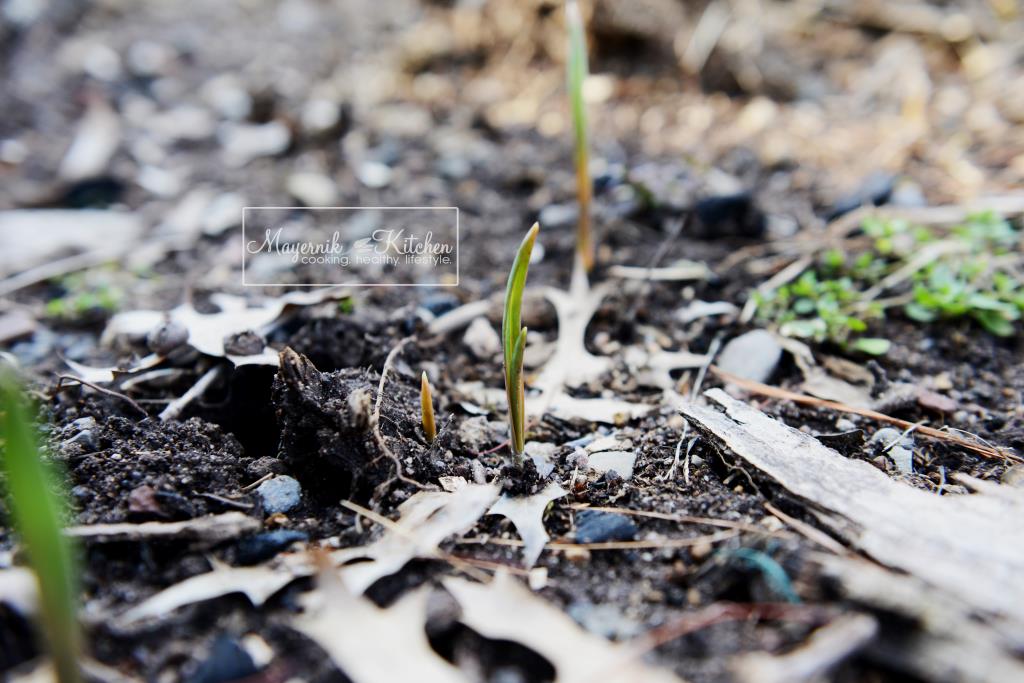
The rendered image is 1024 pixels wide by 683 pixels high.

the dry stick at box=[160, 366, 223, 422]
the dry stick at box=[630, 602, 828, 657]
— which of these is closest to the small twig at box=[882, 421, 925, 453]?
the dry stick at box=[630, 602, 828, 657]

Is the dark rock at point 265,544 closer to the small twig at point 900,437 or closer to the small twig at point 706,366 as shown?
the small twig at point 706,366

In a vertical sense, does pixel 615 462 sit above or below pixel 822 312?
below

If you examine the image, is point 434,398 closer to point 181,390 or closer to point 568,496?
point 568,496

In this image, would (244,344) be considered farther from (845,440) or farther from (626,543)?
(845,440)

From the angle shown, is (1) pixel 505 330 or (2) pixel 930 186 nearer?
(1) pixel 505 330

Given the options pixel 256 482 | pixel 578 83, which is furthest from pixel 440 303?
pixel 256 482

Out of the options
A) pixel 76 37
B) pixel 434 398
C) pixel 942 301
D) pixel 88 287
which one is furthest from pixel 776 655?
pixel 76 37
